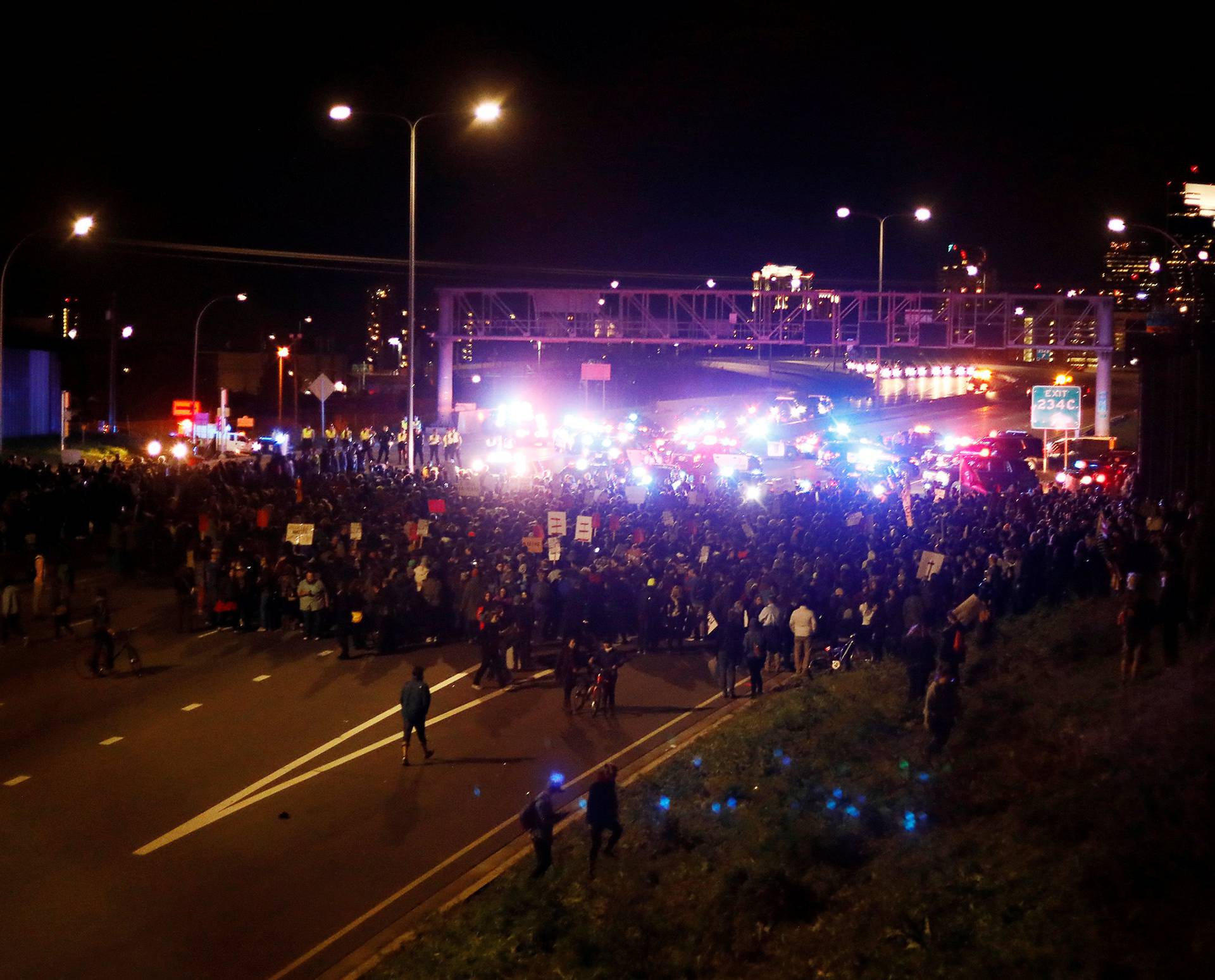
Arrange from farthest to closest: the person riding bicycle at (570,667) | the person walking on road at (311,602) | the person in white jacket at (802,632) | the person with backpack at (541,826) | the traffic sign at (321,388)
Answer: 1. the traffic sign at (321,388)
2. the person walking on road at (311,602)
3. the person in white jacket at (802,632)
4. the person riding bicycle at (570,667)
5. the person with backpack at (541,826)

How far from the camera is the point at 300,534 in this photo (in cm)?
2114

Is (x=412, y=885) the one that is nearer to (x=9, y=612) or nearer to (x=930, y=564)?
(x=930, y=564)

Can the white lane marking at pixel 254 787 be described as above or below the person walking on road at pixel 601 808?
below

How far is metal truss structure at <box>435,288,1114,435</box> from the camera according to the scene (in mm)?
50406

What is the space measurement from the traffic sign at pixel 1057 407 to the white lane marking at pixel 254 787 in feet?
78.1

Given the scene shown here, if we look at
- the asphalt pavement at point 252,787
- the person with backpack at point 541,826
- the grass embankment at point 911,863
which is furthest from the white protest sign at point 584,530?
the person with backpack at point 541,826

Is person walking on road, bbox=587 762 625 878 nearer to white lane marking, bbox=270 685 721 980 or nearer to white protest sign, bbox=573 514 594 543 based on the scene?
white lane marking, bbox=270 685 721 980

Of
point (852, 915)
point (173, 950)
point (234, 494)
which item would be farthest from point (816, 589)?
point (234, 494)

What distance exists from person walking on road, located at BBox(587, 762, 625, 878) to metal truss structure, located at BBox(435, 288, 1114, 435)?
40.0 m

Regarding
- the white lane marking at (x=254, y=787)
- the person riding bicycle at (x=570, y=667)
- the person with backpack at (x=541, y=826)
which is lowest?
the white lane marking at (x=254, y=787)

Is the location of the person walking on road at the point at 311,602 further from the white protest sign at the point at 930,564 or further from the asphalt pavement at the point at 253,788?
the white protest sign at the point at 930,564

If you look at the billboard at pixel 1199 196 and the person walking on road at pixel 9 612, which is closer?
the person walking on road at pixel 9 612

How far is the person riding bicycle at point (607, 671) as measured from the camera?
15.2 meters

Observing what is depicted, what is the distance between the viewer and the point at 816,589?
57.1 feet
